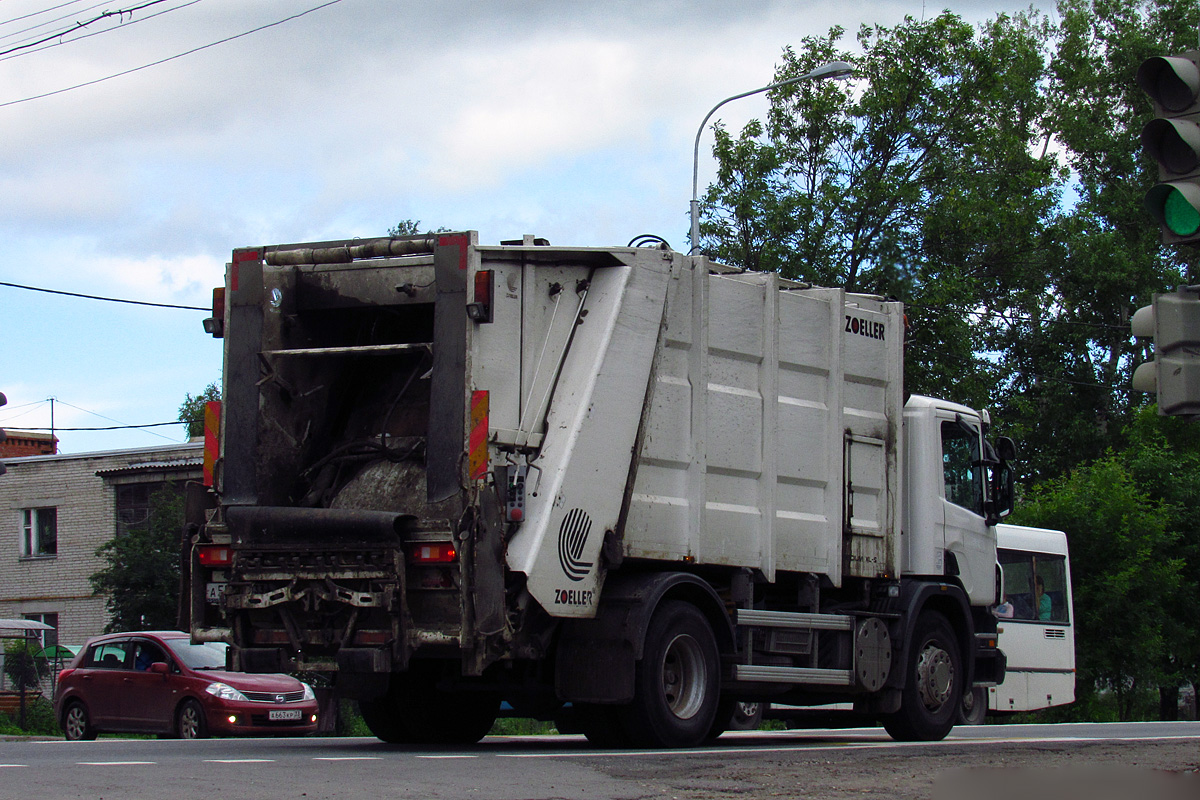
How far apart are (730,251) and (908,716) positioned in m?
16.6

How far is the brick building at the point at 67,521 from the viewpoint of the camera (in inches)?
1410

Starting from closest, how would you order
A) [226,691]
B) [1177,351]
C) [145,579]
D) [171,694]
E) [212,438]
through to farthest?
[1177,351] < [212,438] < [226,691] < [171,694] < [145,579]

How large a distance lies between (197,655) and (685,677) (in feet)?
28.6

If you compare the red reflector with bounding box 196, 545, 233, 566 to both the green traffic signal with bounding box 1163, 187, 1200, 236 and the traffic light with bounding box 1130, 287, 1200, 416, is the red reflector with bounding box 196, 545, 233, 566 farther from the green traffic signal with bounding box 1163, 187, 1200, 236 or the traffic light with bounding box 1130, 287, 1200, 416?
the green traffic signal with bounding box 1163, 187, 1200, 236

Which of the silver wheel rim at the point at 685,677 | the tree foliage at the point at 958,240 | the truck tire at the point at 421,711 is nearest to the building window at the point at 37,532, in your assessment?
the tree foliage at the point at 958,240

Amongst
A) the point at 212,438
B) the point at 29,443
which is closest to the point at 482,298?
the point at 212,438

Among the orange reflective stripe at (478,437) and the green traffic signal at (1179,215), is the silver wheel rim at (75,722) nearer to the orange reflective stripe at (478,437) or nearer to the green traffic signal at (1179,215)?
the orange reflective stripe at (478,437)

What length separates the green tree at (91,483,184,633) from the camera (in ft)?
89.8

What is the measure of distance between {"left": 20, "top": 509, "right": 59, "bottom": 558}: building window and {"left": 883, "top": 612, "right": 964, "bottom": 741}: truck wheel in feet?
95.0

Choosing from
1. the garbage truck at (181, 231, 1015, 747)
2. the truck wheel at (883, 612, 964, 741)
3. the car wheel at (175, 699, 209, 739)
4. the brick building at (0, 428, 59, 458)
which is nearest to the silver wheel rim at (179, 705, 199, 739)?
the car wheel at (175, 699, 209, 739)

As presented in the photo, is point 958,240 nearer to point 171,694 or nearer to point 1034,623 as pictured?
point 1034,623

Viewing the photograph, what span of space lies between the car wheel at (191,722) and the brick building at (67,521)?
18.2 m

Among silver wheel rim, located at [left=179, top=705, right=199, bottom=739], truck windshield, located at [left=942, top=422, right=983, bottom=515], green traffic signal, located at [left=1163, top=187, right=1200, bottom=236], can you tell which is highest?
green traffic signal, located at [left=1163, top=187, right=1200, bottom=236]

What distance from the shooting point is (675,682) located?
35.3ft
